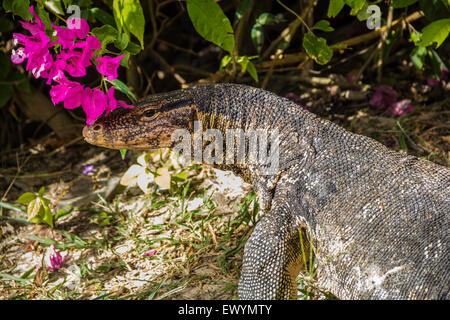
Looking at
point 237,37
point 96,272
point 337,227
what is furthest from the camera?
point 237,37

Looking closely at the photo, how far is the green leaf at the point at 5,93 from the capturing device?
461 centimetres

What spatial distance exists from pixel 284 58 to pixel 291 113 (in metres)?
1.99

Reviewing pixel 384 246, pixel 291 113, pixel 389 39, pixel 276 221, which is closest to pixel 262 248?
pixel 276 221

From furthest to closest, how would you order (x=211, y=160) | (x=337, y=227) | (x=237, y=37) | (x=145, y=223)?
(x=237, y=37) < (x=145, y=223) < (x=211, y=160) < (x=337, y=227)

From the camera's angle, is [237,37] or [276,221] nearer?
Result: [276,221]

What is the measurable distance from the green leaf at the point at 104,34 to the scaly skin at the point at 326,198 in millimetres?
594

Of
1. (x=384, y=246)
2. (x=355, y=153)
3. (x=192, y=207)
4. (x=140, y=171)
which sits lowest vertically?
(x=192, y=207)

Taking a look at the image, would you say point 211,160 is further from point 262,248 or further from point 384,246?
point 384,246

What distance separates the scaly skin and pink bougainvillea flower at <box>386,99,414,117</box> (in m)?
2.00

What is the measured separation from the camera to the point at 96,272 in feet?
10.8

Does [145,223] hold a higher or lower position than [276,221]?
lower

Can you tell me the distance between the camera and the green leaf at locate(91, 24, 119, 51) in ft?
7.93

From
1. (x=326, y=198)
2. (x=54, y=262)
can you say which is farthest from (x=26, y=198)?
(x=326, y=198)

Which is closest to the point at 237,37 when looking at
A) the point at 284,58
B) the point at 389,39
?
the point at 284,58
